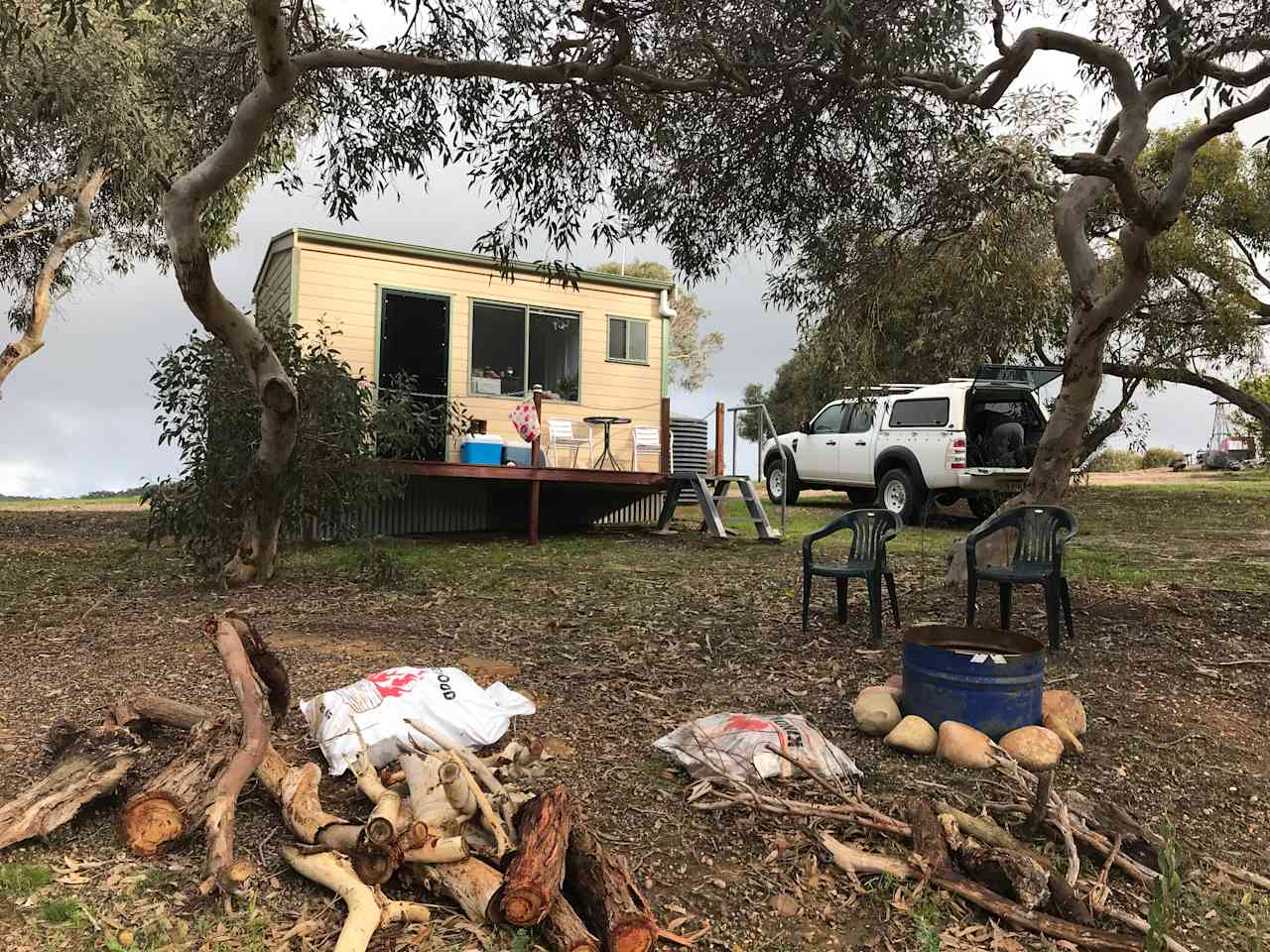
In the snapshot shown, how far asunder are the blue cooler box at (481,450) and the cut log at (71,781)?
8132 millimetres

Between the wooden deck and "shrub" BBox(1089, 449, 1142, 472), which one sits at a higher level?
"shrub" BBox(1089, 449, 1142, 472)

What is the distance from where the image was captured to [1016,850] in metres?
3.05

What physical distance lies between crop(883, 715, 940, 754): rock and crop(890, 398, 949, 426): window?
9.13 metres

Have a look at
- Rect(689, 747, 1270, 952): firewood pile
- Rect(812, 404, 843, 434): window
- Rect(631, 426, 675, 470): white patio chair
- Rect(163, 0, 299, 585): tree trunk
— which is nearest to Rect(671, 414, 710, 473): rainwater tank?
Rect(631, 426, 675, 470): white patio chair

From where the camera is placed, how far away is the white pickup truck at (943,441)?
12.2 m

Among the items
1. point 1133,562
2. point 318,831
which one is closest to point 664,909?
point 318,831

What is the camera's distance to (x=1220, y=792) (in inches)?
149

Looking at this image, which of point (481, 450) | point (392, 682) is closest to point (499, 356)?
point (481, 450)

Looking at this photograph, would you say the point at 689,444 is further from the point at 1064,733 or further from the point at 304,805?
the point at 304,805

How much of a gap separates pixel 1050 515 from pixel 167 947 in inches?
201

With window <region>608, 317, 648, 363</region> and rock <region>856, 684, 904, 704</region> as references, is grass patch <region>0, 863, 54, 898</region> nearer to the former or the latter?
rock <region>856, 684, 904, 704</region>

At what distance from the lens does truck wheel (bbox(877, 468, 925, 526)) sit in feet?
42.9

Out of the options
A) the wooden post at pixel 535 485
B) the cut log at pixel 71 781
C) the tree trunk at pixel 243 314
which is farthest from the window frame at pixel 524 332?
the cut log at pixel 71 781

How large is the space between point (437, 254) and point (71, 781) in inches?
393
